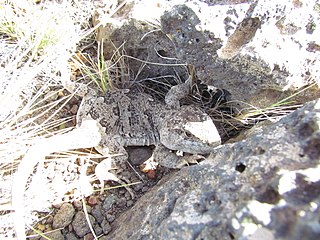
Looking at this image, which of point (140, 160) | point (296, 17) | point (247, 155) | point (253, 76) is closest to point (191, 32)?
point (253, 76)

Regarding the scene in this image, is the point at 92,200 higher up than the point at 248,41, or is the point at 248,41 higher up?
the point at 248,41

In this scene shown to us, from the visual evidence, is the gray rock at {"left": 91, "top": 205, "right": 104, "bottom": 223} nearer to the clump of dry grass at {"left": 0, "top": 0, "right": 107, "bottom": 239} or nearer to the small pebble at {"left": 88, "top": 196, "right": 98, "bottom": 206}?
the small pebble at {"left": 88, "top": 196, "right": 98, "bottom": 206}

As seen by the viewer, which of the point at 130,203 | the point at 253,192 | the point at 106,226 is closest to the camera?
the point at 253,192

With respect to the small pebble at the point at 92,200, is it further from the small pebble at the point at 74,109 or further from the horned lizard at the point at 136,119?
the small pebble at the point at 74,109

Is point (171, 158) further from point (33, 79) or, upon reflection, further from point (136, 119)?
point (33, 79)

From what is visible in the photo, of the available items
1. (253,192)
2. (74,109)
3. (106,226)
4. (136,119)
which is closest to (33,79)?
(74,109)

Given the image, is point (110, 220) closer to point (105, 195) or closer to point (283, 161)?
point (105, 195)
